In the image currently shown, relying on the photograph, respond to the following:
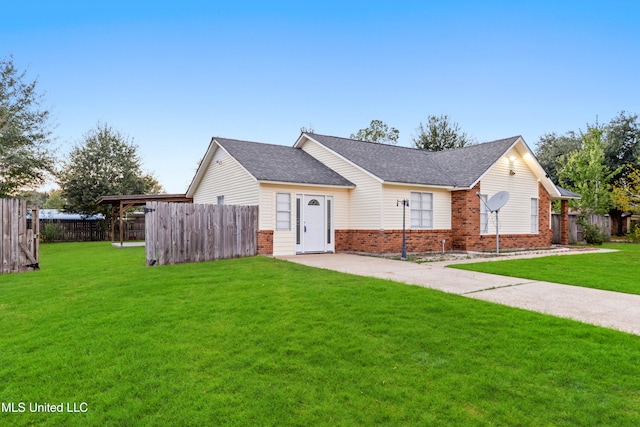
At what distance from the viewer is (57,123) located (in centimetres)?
2298

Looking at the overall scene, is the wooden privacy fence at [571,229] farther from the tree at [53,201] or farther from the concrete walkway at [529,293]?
the tree at [53,201]

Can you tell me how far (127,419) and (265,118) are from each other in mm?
24110

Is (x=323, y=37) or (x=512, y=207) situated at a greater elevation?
(x=323, y=37)

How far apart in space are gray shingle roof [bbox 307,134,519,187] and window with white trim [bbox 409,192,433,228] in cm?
72

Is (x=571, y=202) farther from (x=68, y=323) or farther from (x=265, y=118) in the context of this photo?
(x=68, y=323)

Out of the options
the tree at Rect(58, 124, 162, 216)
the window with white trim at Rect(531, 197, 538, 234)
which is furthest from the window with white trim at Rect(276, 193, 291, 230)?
the tree at Rect(58, 124, 162, 216)

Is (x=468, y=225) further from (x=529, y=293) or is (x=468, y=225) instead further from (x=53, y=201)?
(x=53, y=201)

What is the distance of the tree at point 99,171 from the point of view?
28469mm

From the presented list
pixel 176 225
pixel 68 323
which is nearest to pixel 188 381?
pixel 68 323

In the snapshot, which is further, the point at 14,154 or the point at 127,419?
the point at 14,154

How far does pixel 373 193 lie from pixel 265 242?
474 cm

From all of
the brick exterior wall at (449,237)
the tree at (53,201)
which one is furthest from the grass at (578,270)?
the tree at (53,201)

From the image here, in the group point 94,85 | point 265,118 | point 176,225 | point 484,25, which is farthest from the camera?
point 265,118

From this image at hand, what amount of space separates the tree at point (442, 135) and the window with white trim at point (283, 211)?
97.0ft
